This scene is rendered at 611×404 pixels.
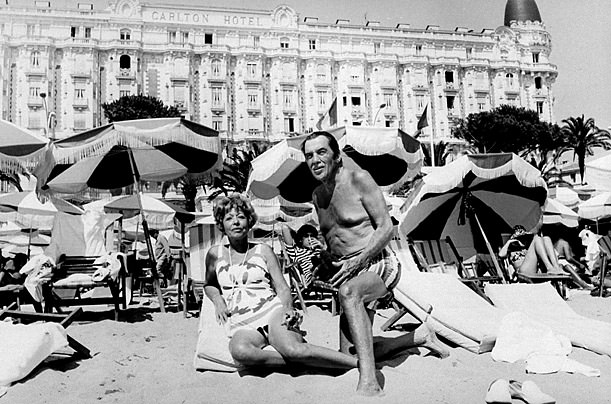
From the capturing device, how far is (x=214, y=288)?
344cm

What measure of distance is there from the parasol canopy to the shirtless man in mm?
3442

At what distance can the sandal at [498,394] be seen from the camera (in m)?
2.59

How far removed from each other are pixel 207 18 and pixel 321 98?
12.7 metres

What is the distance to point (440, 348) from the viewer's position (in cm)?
342

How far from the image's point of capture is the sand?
109 inches

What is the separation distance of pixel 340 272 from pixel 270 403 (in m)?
0.75

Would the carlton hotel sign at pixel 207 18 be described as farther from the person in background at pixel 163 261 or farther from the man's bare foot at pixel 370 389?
the man's bare foot at pixel 370 389

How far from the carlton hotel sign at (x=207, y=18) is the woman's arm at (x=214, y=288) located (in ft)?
161

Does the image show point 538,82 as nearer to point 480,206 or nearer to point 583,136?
point 583,136

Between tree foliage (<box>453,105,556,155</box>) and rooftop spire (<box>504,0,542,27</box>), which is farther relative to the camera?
rooftop spire (<box>504,0,542,27</box>)

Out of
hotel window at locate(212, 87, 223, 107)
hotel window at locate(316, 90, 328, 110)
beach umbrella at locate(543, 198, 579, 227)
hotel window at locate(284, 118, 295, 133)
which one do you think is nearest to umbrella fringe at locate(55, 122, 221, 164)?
beach umbrella at locate(543, 198, 579, 227)

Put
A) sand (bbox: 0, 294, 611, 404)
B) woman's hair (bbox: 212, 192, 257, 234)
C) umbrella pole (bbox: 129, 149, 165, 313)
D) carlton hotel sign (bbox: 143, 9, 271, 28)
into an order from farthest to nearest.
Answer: carlton hotel sign (bbox: 143, 9, 271, 28), umbrella pole (bbox: 129, 149, 165, 313), woman's hair (bbox: 212, 192, 257, 234), sand (bbox: 0, 294, 611, 404)

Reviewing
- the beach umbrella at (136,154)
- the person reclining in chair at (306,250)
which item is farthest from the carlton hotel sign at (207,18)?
the person reclining in chair at (306,250)

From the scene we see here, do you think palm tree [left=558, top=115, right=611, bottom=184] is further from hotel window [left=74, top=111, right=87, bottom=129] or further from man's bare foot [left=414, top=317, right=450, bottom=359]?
man's bare foot [left=414, top=317, right=450, bottom=359]
